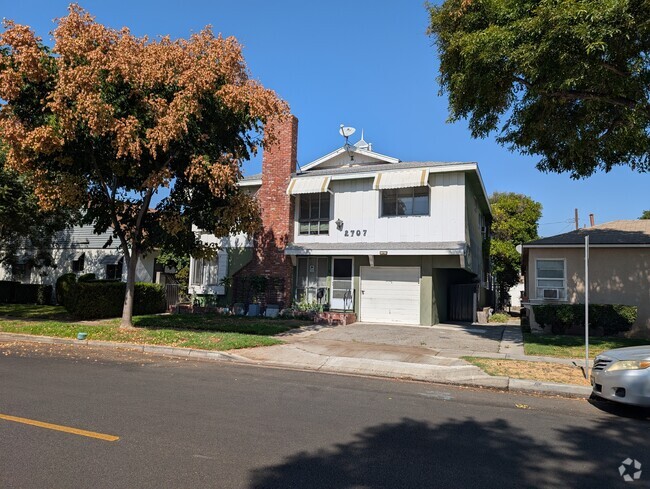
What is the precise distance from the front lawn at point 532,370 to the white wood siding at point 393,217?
7.95 meters

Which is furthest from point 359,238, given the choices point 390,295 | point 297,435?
point 297,435

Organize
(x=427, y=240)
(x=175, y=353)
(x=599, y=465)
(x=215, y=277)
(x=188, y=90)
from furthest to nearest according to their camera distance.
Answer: (x=215, y=277) → (x=427, y=240) → (x=188, y=90) → (x=175, y=353) → (x=599, y=465)

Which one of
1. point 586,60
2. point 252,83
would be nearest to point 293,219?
point 252,83

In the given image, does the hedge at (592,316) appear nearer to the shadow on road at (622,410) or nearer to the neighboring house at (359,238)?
the neighboring house at (359,238)

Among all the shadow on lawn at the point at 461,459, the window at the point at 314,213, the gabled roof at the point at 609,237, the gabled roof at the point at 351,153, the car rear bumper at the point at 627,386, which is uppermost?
the gabled roof at the point at 351,153

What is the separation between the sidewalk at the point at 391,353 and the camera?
905 cm

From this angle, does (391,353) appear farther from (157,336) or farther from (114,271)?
(114,271)

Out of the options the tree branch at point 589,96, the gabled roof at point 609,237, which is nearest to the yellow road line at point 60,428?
the tree branch at point 589,96

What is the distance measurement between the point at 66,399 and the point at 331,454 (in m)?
4.07

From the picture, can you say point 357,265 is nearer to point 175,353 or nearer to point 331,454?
point 175,353

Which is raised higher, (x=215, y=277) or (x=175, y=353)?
(x=215, y=277)

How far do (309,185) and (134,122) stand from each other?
8.78 meters

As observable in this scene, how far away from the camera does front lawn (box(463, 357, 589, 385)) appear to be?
8.87 metres

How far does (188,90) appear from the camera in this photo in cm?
1218
